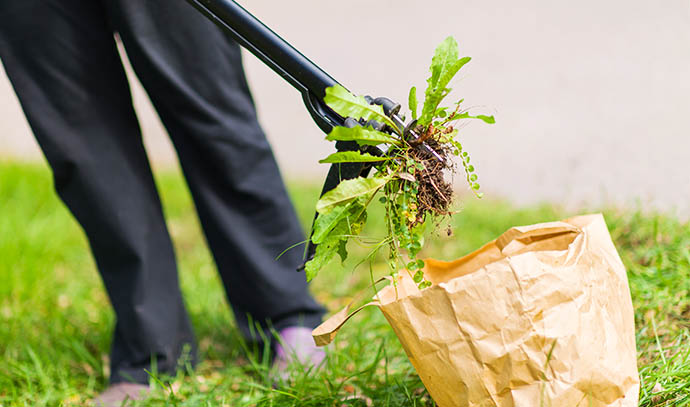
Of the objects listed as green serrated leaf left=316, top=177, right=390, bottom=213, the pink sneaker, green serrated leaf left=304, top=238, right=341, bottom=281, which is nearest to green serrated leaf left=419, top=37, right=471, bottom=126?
green serrated leaf left=316, top=177, right=390, bottom=213

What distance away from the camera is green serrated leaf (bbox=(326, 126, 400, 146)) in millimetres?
788

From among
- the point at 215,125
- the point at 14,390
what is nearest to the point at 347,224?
the point at 215,125

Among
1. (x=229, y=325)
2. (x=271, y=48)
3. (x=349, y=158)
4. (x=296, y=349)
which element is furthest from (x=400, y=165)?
(x=229, y=325)

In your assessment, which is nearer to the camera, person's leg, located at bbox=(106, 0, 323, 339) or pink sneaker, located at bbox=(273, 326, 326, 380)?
person's leg, located at bbox=(106, 0, 323, 339)

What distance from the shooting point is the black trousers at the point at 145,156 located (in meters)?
1.18

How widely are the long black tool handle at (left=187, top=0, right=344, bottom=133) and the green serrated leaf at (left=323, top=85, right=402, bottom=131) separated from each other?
0.10 metres

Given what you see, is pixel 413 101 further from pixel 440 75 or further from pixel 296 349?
pixel 296 349

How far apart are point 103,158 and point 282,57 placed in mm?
619

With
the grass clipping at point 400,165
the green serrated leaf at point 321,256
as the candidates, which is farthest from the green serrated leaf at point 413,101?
the green serrated leaf at point 321,256

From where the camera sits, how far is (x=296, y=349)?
135 centimetres

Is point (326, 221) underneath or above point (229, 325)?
above

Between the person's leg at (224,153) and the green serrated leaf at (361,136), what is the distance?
0.56m

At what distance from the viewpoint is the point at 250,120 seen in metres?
1.33

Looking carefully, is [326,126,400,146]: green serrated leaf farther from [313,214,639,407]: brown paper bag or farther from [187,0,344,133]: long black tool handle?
[313,214,639,407]: brown paper bag
